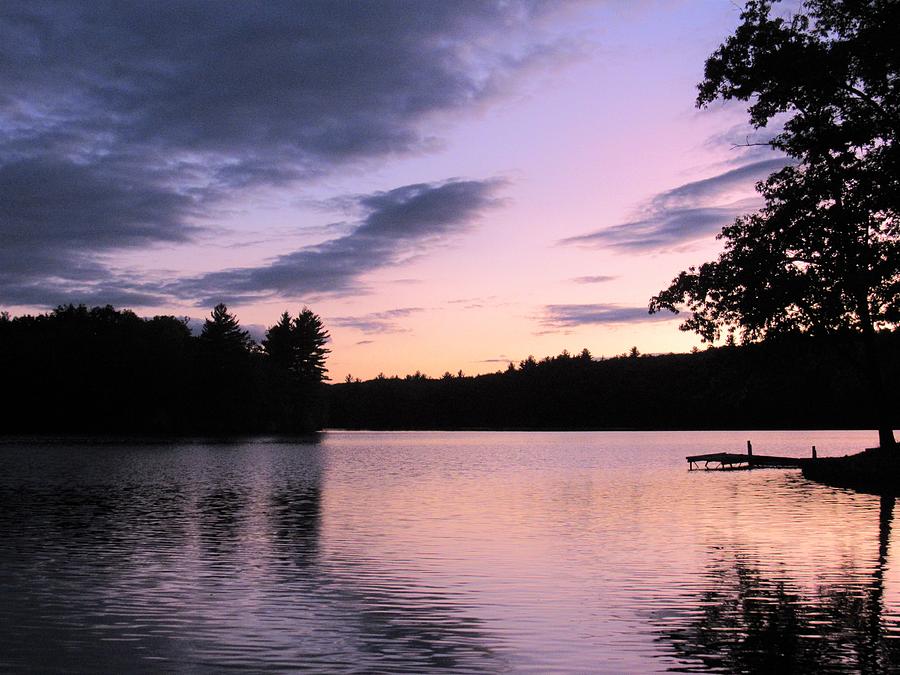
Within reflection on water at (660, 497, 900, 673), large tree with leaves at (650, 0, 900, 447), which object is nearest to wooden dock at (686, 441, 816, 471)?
large tree with leaves at (650, 0, 900, 447)

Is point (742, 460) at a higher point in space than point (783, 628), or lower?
lower

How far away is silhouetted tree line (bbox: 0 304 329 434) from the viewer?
141m

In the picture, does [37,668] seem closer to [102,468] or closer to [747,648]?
[747,648]

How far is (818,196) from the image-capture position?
40.7 meters

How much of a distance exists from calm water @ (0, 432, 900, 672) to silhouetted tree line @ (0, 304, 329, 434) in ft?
364

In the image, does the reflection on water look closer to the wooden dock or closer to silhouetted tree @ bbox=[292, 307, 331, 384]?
the wooden dock

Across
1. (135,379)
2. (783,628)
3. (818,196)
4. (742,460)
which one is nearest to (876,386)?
(818,196)

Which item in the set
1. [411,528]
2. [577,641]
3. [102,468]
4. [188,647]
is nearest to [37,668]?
[188,647]

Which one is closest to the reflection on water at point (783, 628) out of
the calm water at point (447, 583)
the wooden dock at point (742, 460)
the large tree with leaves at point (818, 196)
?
the calm water at point (447, 583)

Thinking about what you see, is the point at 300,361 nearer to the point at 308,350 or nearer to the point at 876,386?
the point at 308,350

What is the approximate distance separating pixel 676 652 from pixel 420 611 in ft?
15.2

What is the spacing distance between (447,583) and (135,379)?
5402 inches

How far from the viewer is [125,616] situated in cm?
1445

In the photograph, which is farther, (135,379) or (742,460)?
(135,379)
